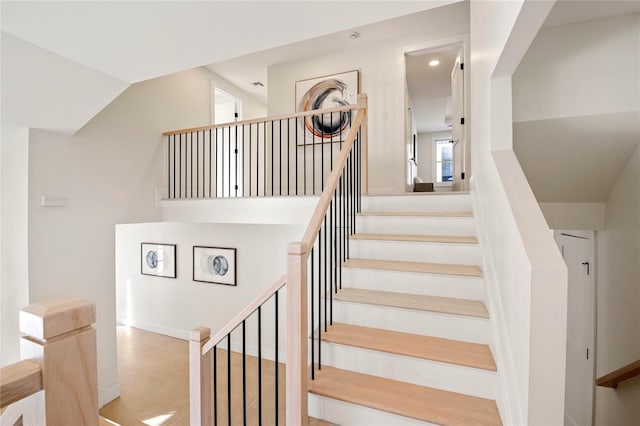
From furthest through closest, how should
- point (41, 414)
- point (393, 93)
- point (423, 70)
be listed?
point (423, 70) < point (393, 93) < point (41, 414)

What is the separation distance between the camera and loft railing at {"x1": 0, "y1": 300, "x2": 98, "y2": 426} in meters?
0.58

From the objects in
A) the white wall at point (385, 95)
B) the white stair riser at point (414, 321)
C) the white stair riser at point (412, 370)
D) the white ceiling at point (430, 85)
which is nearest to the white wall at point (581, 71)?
the white stair riser at point (414, 321)

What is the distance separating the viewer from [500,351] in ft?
5.18

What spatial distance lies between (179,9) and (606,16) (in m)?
2.64

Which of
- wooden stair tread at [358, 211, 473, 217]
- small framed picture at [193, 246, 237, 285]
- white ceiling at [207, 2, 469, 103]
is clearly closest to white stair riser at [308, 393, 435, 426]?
wooden stair tread at [358, 211, 473, 217]

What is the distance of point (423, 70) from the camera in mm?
5434

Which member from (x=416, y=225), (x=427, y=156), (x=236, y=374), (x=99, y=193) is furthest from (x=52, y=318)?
(x=427, y=156)

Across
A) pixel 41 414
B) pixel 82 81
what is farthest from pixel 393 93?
pixel 41 414

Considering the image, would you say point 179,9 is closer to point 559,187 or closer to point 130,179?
point 130,179

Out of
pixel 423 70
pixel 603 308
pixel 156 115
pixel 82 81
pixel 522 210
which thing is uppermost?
pixel 423 70

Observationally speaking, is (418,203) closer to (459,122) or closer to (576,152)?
(576,152)

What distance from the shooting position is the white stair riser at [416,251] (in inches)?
92.2

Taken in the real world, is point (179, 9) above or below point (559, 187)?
above

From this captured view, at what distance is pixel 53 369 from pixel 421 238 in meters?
2.35
